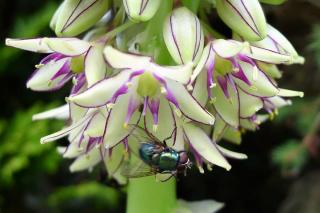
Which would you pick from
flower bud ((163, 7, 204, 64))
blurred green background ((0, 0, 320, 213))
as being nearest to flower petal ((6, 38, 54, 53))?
flower bud ((163, 7, 204, 64))

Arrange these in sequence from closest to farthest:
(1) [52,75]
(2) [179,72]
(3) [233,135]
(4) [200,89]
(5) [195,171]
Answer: (2) [179,72] → (4) [200,89] → (1) [52,75] → (3) [233,135] → (5) [195,171]

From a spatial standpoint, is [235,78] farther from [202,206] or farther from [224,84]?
[202,206]

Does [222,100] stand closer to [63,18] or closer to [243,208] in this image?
[63,18]

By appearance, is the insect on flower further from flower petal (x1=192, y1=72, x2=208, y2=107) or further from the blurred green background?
the blurred green background

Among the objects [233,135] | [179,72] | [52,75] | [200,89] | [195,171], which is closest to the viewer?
[179,72]

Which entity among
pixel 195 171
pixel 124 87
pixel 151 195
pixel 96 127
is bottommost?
pixel 195 171

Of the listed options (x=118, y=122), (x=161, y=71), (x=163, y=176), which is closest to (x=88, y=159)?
(x=163, y=176)

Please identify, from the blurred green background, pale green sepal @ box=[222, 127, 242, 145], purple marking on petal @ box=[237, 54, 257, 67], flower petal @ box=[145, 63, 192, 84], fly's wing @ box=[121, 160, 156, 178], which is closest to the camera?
flower petal @ box=[145, 63, 192, 84]
